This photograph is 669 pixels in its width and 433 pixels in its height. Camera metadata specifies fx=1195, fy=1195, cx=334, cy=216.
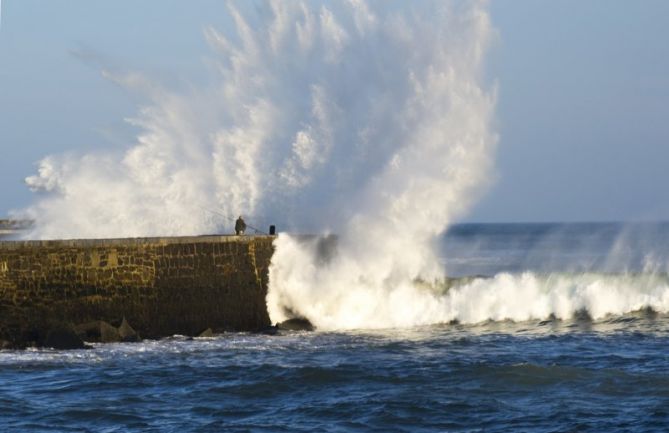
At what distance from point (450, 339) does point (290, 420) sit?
754cm

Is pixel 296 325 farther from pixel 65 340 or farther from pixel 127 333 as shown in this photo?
pixel 65 340

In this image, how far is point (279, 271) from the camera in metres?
23.5

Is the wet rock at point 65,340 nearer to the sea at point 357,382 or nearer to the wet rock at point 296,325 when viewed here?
the sea at point 357,382

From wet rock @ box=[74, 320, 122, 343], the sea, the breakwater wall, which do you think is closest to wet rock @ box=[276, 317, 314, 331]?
the breakwater wall

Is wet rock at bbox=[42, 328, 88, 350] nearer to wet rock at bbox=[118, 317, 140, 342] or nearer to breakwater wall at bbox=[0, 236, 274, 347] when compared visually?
breakwater wall at bbox=[0, 236, 274, 347]

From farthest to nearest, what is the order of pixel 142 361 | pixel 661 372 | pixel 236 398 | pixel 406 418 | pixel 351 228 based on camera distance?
pixel 351 228 < pixel 142 361 < pixel 661 372 < pixel 236 398 < pixel 406 418

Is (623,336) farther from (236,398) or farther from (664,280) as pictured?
(236,398)

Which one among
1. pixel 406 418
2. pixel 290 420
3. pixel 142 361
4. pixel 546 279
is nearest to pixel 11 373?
pixel 142 361

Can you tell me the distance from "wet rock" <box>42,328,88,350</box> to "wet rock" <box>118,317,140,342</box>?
963mm

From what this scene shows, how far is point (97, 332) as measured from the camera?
68.0 feet

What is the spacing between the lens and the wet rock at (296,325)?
2305cm

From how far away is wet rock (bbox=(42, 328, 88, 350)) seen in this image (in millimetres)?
19953

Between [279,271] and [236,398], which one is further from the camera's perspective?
[279,271]

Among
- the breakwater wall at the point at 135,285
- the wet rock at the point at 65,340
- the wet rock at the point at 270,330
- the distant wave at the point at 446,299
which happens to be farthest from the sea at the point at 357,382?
the distant wave at the point at 446,299
